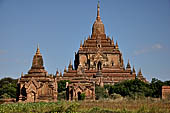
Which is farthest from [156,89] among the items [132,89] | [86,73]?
[86,73]

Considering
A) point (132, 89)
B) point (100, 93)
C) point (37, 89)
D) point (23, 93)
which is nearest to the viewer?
point (37, 89)

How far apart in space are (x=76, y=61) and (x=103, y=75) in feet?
26.4

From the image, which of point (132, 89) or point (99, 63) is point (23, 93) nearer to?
point (132, 89)

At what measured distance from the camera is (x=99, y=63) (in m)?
57.7

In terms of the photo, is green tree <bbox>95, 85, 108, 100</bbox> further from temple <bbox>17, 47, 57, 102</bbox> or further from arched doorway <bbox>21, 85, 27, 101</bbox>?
arched doorway <bbox>21, 85, 27, 101</bbox>

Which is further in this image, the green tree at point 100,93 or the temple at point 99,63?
the temple at point 99,63

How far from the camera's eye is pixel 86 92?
40656mm

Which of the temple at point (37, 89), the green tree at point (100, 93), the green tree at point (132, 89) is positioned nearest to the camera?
the temple at point (37, 89)

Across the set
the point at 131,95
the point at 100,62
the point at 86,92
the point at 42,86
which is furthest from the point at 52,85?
the point at 100,62

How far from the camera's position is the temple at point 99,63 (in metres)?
53.1

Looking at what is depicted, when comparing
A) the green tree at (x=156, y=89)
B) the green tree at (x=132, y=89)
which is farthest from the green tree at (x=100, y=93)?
the green tree at (x=156, y=89)

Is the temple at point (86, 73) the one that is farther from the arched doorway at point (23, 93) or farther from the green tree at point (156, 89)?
the green tree at point (156, 89)

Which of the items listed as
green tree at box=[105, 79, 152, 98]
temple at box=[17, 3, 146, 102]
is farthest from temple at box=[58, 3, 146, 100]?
green tree at box=[105, 79, 152, 98]

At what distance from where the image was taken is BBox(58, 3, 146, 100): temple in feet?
174
